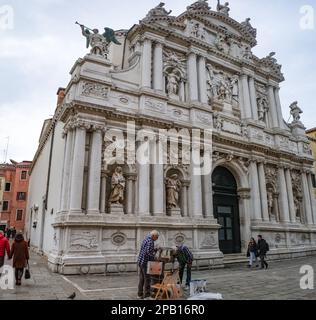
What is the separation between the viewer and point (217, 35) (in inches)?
687

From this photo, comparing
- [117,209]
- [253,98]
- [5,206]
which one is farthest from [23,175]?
[253,98]

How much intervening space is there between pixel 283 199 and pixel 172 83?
9269mm

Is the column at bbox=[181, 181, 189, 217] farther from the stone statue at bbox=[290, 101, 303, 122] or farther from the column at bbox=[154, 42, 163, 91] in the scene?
the stone statue at bbox=[290, 101, 303, 122]

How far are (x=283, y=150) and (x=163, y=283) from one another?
47.2ft

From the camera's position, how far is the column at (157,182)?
12.2 metres

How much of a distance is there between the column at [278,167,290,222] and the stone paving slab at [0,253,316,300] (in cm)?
743

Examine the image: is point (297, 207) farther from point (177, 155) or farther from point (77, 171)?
point (77, 171)

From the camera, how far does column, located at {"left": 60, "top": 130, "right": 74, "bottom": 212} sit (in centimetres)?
1090

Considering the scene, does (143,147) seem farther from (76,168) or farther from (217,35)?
(217,35)

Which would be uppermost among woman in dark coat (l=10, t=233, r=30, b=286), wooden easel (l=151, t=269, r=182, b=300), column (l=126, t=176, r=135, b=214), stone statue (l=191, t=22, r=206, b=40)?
stone statue (l=191, t=22, r=206, b=40)

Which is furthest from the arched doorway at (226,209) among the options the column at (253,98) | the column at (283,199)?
the column at (253,98)

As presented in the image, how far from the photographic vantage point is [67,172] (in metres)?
11.4

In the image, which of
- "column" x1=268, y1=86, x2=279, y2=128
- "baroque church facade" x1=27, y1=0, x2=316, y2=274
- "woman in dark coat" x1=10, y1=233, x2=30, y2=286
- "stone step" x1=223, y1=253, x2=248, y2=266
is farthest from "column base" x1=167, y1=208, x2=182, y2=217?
"column" x1=268, y1=86, x2=279, y2=128
